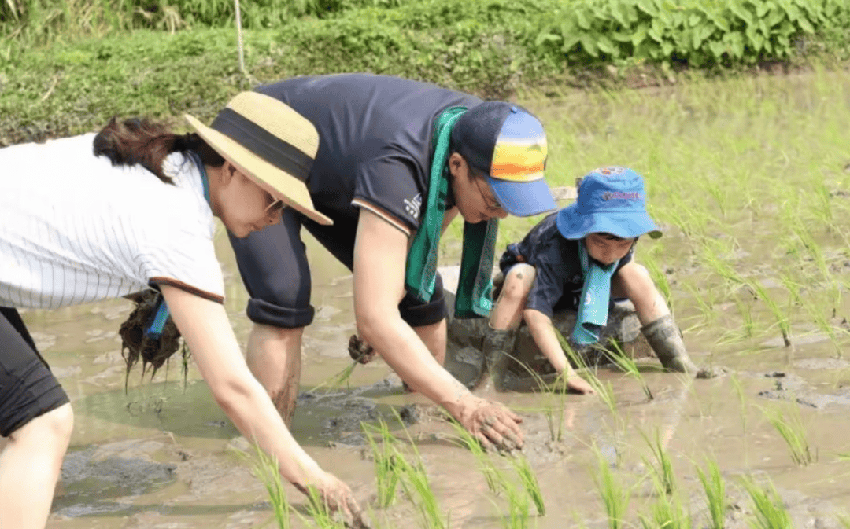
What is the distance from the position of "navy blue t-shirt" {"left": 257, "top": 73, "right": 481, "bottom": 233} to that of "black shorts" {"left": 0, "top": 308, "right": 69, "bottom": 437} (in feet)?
3.02

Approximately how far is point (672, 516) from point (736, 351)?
1.68 meters

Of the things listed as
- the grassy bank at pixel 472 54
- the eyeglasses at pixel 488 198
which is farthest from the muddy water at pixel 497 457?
the grassy bank at pixel 472 54

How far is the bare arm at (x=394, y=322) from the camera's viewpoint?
3.14 m

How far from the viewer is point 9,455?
99.9 inches

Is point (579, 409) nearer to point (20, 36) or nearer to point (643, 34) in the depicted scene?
point (643, 34)

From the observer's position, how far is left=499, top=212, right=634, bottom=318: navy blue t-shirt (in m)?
3.97

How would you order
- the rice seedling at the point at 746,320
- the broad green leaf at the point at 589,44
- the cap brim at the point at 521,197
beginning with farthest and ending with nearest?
the broad green leaf at the point at 589,44
the rice seedling at the point at 746,320
the cap brim at the point at 521,197

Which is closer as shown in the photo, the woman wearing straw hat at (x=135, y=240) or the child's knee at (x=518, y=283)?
the woman wearing straw hat at (x=135, y=240)

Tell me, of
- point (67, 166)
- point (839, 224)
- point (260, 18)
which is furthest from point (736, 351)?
point (260, 18)

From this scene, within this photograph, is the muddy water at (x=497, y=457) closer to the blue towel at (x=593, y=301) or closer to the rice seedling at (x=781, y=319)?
the rice seedling at (x=781, y=319)

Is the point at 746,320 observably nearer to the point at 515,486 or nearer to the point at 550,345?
the point at 550,345

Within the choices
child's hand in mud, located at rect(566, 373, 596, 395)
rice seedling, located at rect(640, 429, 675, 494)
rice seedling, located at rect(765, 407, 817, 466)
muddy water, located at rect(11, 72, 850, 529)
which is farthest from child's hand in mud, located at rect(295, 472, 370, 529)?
child's hand in mud, located at rect(566, 373, 596, 395)

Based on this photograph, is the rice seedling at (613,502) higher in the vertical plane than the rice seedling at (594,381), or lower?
higher

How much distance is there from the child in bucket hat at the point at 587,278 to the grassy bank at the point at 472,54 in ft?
21.1
